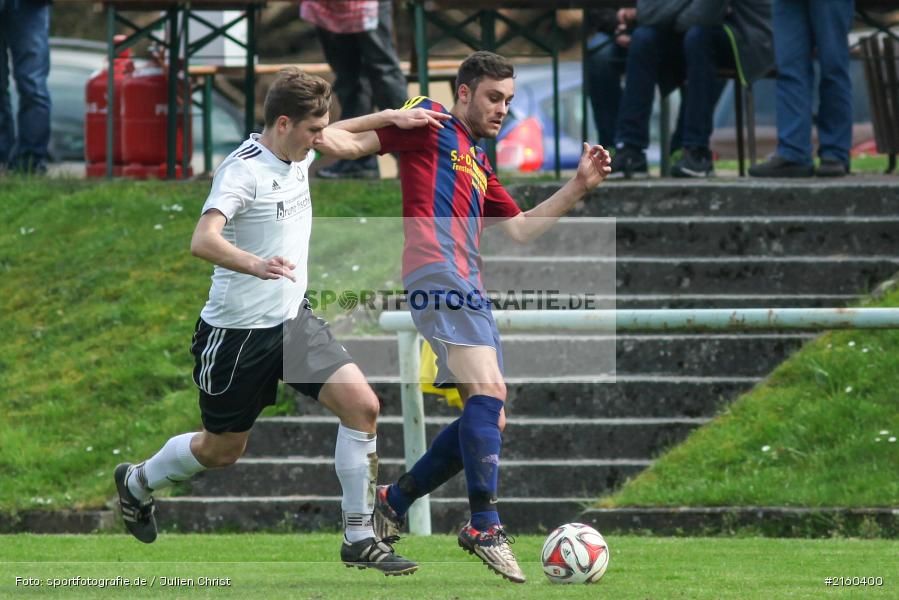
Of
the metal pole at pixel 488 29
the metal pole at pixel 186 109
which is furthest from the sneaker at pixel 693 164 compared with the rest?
the metal pole at pixel 186 109

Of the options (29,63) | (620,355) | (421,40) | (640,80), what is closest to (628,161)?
(640,80)

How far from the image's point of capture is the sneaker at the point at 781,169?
1188cm

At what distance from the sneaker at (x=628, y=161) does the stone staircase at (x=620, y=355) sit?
542 millimetres

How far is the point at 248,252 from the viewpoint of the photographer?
6492mm

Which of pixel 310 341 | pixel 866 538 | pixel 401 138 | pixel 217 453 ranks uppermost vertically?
pixel 401 138

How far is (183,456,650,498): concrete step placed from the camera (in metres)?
9.75

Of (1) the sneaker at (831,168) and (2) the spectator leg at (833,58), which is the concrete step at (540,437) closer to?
(1) the sneaker at (831,168)

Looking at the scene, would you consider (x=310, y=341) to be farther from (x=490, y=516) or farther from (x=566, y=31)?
(x=566, y=31)

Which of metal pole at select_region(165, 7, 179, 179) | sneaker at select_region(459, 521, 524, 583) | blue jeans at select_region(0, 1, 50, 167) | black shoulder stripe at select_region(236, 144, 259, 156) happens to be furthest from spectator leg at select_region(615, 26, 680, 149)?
sneaker at select_region(459, 521, 524, 583)

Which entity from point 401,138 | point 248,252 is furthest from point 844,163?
point 248,252

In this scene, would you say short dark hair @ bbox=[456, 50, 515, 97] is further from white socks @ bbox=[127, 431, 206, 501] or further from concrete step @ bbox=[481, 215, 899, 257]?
concrete step @ bbox=[481, 215, 899, 257]

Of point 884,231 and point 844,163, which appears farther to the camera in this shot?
point 844,163

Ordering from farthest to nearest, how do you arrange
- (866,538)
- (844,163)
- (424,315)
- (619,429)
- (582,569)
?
1. (844,163)
2. (619,429)
3. (866,538)
4. (424,315)
5. (582,569)

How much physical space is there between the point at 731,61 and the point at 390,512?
619 centimetres
